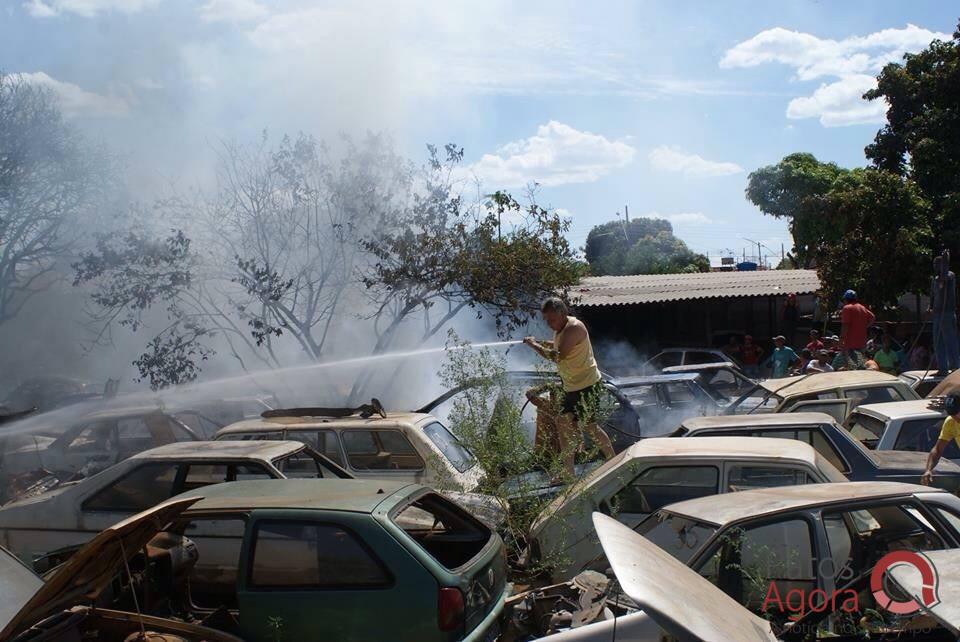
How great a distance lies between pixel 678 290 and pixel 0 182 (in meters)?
14.8

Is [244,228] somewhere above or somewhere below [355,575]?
above

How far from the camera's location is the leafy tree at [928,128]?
17.8 meters

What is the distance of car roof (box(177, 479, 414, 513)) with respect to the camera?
14.3ft

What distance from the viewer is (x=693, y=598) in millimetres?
2988

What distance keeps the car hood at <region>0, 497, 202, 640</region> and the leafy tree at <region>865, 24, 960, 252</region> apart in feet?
55.9

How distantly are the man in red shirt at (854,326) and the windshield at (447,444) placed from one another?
22.9ft

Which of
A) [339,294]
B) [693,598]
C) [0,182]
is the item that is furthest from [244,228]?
[693,598]

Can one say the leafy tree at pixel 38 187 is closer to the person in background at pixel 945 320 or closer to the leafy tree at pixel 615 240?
the person in background at pixel 945 320

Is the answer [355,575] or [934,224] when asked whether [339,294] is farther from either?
[934,224]

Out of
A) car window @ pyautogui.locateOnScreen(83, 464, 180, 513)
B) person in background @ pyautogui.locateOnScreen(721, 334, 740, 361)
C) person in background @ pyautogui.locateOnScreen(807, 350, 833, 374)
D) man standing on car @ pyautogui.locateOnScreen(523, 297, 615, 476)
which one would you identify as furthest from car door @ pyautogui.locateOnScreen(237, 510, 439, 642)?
person in background @ pyautogui.locateOnScreen(721, 334, 740, 361)

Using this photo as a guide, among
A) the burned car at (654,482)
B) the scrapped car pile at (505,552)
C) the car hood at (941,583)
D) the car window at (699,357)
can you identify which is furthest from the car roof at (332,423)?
the car window at (699,357)

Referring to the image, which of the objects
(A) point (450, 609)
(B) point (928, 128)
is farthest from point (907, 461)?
(B) point (928, 128)

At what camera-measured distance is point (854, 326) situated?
1221 cm

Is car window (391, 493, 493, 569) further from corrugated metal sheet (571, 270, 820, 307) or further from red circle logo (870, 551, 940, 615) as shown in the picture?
corrugated metal sheet (571, 270, 820, 307)
